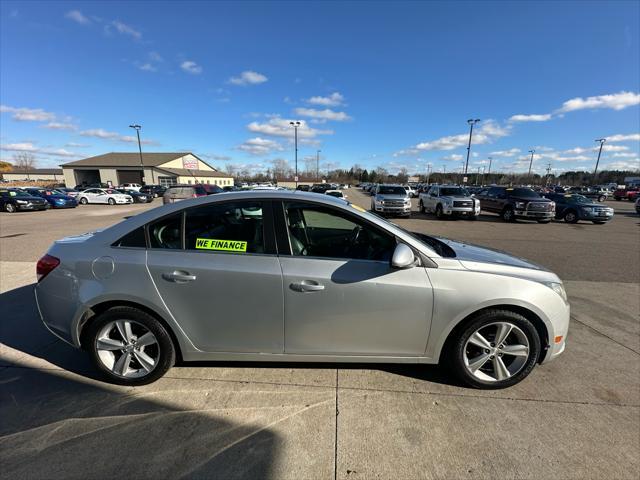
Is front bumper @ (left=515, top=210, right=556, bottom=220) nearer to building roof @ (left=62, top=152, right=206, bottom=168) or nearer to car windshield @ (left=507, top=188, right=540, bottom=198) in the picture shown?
car windshield @ (left=507, top=188, right=540, bottom=198)

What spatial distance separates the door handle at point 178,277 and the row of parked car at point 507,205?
15.1 metres

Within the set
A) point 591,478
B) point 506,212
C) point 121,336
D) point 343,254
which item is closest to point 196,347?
point 121,336

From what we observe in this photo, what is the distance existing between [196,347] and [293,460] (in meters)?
1.21

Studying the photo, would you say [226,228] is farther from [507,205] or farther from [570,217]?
[570,217]

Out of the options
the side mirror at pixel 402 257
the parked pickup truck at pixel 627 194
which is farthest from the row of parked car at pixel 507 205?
the parked pickup truck at pixel 627 194

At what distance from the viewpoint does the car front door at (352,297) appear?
240cm

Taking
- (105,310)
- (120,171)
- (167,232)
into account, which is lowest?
(105,310)

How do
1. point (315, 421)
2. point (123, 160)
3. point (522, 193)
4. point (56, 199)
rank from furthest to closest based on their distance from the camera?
1. point (123, 160)
2. point (56, 199)
3. point (522, 193)
4. point (315, 421)

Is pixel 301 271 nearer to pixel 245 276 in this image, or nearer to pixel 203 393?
pixel 245 276

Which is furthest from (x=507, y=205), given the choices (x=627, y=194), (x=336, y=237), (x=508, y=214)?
(x=627, y=194)

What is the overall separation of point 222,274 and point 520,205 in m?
17.4

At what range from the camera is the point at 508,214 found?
1641cm

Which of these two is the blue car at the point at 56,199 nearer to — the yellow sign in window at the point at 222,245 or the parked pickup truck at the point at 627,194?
the yellow sign in window at the point at 222,245

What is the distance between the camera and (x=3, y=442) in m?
2.05
